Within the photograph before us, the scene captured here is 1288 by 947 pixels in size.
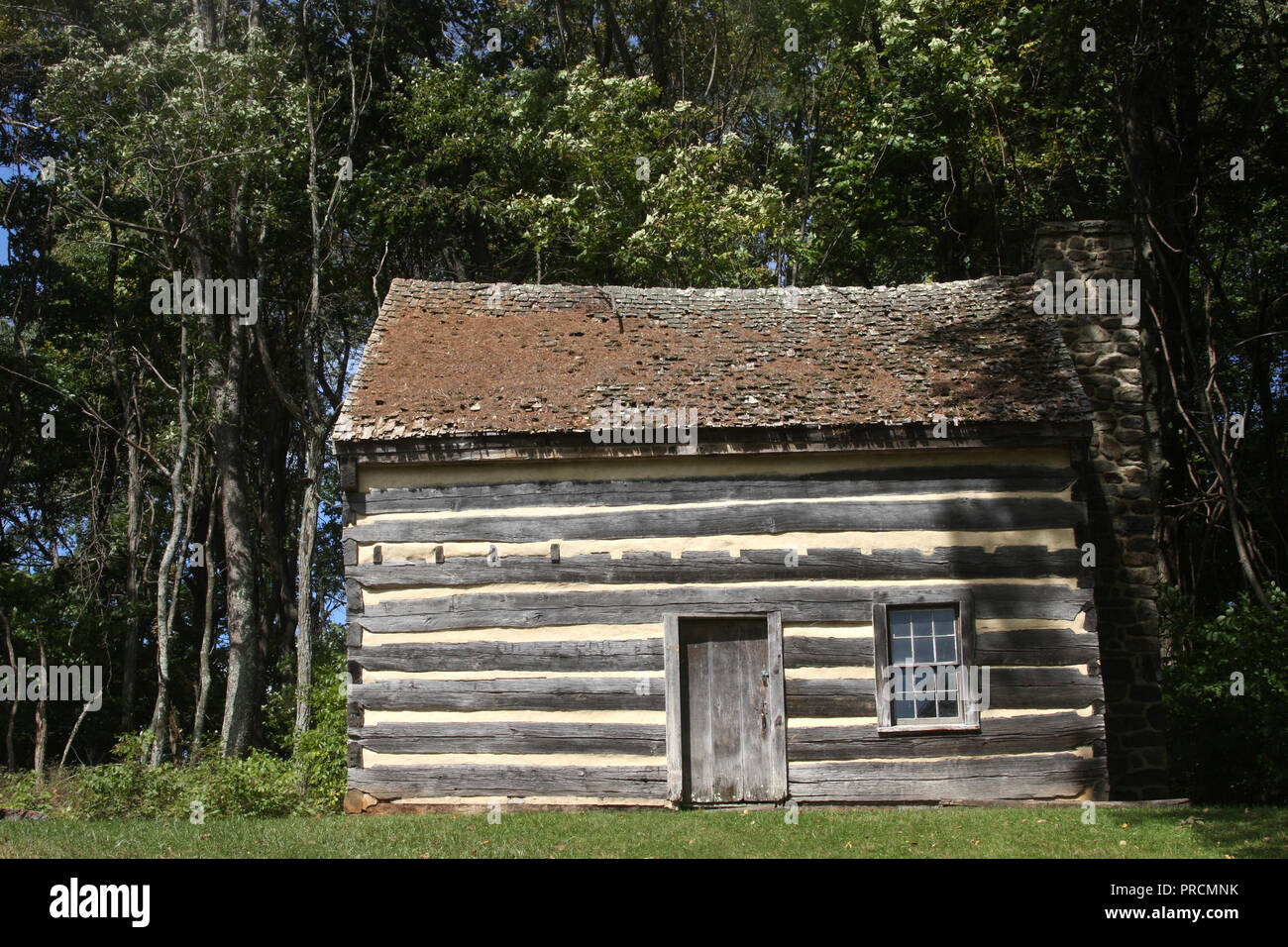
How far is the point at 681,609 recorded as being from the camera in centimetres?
1292

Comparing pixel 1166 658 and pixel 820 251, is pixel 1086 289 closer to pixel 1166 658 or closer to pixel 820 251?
pixel 1166 658

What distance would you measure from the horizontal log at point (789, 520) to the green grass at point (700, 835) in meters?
3.03

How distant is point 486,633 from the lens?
13.0m

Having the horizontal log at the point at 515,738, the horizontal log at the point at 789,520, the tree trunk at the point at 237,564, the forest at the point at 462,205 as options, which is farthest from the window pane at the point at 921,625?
the tree trunk at the point at 237,564

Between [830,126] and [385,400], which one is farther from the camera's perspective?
[830,126]

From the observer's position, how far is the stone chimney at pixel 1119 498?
13938 millimetres

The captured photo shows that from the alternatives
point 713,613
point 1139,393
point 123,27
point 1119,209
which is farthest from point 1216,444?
point 123,27

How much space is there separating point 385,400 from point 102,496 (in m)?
16.1

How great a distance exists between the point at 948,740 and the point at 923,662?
0.88 metres

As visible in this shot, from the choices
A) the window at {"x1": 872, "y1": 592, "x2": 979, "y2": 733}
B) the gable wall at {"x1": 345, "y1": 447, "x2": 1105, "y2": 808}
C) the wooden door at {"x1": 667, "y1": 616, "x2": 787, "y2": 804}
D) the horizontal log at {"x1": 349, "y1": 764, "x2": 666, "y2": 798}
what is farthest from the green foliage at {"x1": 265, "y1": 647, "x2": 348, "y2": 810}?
the window at {"x1": 872, "y1": 592, "x2": 979, "y2": 733}

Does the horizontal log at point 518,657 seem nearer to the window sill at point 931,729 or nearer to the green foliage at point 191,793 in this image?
the green foliage at point 191,793

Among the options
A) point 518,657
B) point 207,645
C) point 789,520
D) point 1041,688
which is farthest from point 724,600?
point 207,645

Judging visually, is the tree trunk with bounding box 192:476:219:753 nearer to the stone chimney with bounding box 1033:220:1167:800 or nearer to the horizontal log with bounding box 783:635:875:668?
the horizontal log with bounding box 783:635:875:668

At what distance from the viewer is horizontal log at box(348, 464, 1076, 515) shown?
13.1 m
